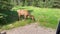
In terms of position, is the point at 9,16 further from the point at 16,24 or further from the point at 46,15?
the point at 46,15

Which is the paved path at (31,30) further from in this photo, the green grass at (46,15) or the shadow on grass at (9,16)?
the shadow on grass at (9,16)

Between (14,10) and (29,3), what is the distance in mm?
369

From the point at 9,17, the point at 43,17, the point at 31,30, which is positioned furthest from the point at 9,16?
the point at 43,17

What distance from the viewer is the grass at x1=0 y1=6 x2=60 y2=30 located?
13.7 ft

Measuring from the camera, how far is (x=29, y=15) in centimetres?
437

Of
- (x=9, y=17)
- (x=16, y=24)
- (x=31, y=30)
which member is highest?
(x=9, y=17)

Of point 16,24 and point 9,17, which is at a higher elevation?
point 9,17

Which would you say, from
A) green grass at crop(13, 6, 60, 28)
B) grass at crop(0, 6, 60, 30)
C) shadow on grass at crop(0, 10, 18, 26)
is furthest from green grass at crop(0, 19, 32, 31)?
green grass at crop(13, 6, 60, 28)

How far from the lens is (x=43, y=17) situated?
4172mm

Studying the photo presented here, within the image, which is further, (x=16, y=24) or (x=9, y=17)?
(x=9, y=17)

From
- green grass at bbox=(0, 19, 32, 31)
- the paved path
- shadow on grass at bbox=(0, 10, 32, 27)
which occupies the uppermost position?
shadow on grass at bbox=(0, 10, 32, 27)

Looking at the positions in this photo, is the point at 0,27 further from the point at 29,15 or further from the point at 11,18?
the point at 29,15

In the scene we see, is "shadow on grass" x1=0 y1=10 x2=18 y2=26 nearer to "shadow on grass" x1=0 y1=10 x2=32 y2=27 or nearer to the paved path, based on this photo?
"shadow on grass" x1=0 y1=10 x2=32 y2=27

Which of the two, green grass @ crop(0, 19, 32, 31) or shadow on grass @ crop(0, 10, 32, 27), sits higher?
shadow on grass @ crop(0, 10, 32, 27)
